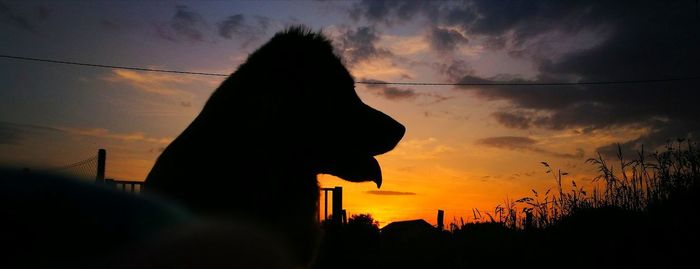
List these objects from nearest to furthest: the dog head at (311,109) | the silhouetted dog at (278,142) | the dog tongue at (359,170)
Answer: the silhouetted dog at (278,142) → the dog head at (311,109) → the dog tongue at (359,170)

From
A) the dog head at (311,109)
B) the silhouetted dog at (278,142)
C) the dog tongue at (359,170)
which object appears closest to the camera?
the silhouetted dog at (278,142)

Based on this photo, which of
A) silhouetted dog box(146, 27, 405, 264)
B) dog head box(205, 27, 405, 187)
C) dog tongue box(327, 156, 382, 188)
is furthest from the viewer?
dog tongue box(327, 156, 382, 188)

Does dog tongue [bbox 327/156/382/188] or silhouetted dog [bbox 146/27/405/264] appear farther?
dog tongue [bbox 327/156/382/188]

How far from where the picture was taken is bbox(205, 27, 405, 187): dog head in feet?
8.02

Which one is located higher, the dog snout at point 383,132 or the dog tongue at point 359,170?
the dog snout at point 383,132

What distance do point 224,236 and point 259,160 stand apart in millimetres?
927

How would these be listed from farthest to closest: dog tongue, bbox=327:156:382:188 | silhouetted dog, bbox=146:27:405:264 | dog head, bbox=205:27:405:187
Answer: dog tongue, bbox=327:156:382:188 < dog head, bbox=205:27:405:187 < silhouetted dog, bbox=146:27:405:264

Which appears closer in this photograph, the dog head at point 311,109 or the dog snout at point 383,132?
the dog head at point 311,109

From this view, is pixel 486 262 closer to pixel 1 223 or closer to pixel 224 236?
pixel 224 236

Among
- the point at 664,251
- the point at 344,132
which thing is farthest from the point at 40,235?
the point at 664,251

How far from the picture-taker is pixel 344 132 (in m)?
2.84

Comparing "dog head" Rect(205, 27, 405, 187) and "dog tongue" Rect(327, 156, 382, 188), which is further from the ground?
"dog head" Rect(205, 27, 405, 187)

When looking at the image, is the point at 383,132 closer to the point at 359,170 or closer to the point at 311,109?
the point at 359,170

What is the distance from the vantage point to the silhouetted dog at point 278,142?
2.23m
